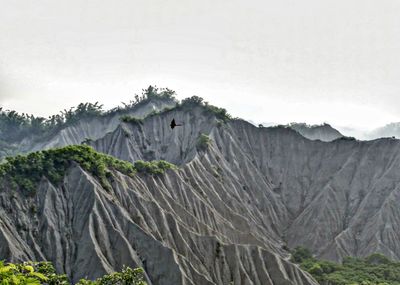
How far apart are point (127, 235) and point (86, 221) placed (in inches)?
182

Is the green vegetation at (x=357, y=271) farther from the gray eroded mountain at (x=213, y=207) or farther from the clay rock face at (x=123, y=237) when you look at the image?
the clay rock face at (x=123, y=237)

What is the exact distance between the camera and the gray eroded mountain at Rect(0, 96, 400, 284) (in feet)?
166

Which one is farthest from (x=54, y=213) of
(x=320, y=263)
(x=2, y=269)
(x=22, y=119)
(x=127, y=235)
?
(x=22, y=119)

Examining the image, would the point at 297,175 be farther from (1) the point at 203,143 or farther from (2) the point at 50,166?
(2) the point at 50,166

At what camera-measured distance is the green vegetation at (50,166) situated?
174 feet

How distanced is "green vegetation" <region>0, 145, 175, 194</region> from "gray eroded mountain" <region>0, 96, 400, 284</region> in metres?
0.82

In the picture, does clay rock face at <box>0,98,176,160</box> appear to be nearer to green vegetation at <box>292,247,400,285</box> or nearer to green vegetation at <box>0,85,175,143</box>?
green vegetation at <box>0,85,175,143</box>

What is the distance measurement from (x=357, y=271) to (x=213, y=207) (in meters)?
22.4

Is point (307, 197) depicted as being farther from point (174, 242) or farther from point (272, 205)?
point (174, 242)

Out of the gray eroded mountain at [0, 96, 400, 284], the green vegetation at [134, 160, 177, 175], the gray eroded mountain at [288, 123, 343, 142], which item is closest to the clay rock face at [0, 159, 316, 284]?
the gray eroded mountain at [0, 96, 400, 284]

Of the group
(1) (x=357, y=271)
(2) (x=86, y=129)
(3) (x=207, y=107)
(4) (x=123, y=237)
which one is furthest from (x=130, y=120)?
(1) (x=357, y=271)

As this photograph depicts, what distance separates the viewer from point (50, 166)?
184 feet

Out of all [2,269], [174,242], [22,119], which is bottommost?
[174,242]

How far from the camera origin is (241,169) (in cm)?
9469
